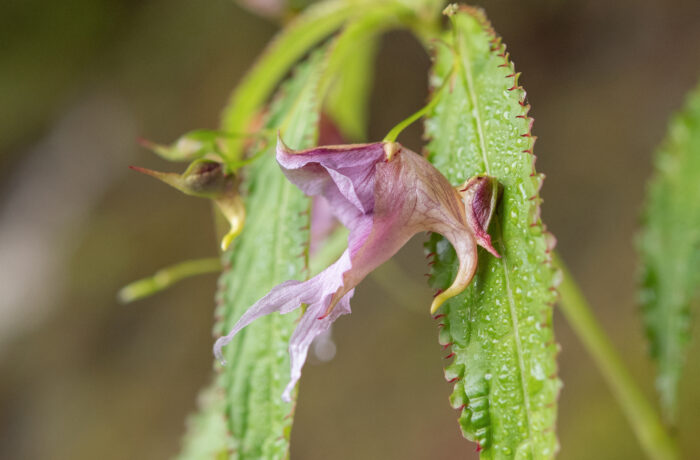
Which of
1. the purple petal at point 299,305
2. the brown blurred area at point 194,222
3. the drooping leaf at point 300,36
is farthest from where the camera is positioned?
the brown blurred area at point 194,222

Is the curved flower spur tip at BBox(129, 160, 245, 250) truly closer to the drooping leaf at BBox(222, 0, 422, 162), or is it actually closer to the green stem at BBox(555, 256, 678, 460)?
the drooping leaf at BBox(222, 0, 422, 162)

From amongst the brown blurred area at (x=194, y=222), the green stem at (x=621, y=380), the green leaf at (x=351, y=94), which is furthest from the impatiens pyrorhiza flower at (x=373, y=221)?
the brown blurred area at (x=194, y=222)

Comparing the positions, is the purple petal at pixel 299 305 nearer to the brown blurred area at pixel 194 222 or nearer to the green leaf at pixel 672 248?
the green leaf at pixel 672 248

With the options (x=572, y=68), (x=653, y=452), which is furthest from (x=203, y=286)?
(x=653, y=452)

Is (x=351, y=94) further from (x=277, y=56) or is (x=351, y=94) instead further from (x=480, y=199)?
(x=480, y=199)

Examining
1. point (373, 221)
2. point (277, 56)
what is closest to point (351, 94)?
point (277, 56)
